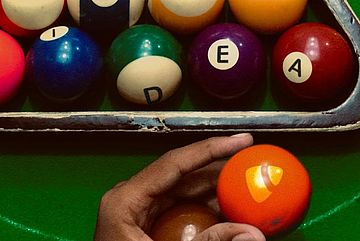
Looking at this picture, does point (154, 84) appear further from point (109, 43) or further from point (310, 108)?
point (310, 108)

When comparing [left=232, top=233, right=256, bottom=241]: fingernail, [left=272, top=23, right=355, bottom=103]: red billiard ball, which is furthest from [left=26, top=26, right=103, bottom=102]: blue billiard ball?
[left=232, top=233, right=256, bottom=241]: fingernail

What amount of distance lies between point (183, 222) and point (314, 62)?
478 millimetres

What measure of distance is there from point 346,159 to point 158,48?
1.74 ft

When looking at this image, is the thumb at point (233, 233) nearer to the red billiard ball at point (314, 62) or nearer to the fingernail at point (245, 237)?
the fingernail at point (245, 237)

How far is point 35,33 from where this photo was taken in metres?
1.81

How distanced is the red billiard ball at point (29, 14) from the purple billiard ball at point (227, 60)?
1.21 ft

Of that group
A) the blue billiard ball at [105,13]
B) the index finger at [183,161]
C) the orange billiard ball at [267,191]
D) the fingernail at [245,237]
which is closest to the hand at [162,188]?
the index finger at [183,161]

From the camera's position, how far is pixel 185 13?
170cm

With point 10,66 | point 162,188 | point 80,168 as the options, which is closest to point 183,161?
point 162,188

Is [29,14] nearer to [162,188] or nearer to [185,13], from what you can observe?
[185,13]

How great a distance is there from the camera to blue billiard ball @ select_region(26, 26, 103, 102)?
1.70 m

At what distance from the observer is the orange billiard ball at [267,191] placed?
137 cm

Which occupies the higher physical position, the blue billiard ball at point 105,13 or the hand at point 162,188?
the blue billiard ball at point 105,13

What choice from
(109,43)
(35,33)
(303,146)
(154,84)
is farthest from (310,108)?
(35,33)
